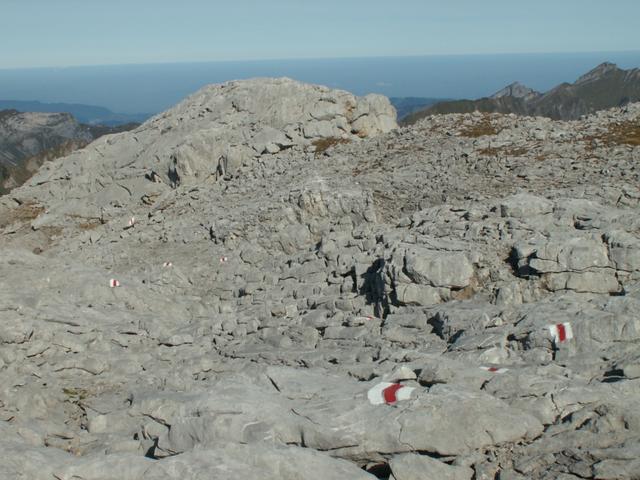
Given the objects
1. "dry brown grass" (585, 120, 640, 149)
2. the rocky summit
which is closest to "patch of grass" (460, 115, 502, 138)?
the rocky summit

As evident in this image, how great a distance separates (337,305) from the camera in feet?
62.6

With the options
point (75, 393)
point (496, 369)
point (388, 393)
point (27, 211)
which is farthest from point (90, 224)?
point (496, 369)

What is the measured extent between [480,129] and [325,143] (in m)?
8.44

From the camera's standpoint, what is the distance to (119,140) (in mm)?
41562

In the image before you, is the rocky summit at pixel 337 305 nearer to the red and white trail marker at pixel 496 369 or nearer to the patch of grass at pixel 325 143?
the patch of grass at pixel 325 143

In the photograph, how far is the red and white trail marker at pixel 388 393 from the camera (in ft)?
35.8

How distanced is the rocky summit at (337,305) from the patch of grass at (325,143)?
241 mm

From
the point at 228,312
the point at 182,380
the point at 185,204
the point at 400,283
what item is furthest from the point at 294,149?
the point at 182,380

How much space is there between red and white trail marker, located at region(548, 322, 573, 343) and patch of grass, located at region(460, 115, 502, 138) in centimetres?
1691

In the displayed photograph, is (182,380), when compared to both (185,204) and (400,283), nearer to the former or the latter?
(400,283)

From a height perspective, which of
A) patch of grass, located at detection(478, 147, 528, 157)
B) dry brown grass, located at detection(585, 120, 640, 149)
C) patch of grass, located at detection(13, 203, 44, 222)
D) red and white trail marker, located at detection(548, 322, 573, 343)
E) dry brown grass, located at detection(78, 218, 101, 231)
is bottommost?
dry brown grass, located at detection(78, 218, 101, 231)

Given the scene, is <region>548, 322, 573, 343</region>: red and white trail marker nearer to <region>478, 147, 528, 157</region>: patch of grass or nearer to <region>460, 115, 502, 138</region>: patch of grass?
<region>478, 147, 528, 157</region>: patch of grass

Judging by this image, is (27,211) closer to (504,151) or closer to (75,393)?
(75,393)

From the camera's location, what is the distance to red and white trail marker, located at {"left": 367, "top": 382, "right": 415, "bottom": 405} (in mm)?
10914
